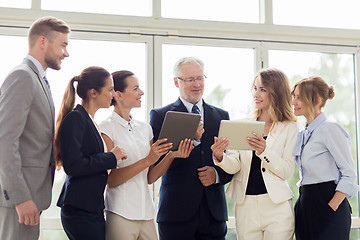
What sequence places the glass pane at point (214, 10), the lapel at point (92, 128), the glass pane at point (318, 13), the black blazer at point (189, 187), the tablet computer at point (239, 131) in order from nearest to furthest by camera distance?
the lapel at point (92, 128)
the tablet computer at point (239, 131)
the black blazer at point (189, 187)
the glass pane at point (214, 10)
the glass pane at point (318, 13)

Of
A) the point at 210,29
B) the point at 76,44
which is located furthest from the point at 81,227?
the point at 210,29

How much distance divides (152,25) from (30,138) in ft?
5.35

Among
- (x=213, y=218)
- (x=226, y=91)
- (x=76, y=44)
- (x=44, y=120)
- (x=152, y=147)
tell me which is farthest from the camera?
(x=226, y=91)

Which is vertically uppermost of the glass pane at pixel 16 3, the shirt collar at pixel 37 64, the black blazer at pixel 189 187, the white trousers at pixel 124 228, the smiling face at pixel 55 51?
the glass pane at pixel 16 3

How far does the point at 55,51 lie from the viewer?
2.23 m

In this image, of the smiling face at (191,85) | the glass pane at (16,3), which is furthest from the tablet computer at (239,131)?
the glass pane at (16,3)

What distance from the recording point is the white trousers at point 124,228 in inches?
90.8

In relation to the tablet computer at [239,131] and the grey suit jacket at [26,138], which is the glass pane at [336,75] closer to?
the tablet computer at [239,131]

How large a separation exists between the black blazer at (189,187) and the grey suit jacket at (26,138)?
70cm

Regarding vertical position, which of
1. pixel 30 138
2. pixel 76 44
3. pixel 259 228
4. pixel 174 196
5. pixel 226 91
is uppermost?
pixel 76 44

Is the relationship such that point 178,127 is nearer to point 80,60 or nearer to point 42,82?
point 42,82

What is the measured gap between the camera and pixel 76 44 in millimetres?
3355

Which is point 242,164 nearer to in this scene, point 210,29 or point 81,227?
point 81,227

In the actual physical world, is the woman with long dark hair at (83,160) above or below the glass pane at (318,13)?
below
